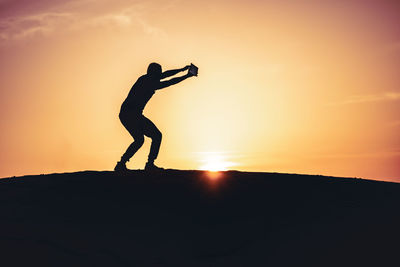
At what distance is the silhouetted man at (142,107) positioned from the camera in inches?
432

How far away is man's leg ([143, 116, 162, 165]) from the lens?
36.3ft

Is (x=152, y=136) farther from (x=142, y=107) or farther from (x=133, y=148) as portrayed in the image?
(x=142, y=107)

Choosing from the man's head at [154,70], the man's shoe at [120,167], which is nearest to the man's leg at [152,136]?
the man's shoe at [120,167]

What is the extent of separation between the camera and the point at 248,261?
6.52 meters

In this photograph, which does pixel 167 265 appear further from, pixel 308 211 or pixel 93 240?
pixel 308 211

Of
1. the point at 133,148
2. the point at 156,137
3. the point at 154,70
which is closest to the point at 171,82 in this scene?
the point at 154,70

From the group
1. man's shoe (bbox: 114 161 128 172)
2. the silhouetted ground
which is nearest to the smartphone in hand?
the silhouetted ground

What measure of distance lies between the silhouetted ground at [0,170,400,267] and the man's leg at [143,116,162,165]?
0.80 metres

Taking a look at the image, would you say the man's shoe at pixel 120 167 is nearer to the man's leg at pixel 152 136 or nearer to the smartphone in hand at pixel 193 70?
the man's leg at pixel 152 136

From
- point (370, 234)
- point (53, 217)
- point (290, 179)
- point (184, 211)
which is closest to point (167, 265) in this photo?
point (184, 211)

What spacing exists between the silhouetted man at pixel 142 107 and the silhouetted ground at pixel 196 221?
950 mm

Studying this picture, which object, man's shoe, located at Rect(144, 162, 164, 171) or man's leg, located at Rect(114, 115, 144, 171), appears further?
man's shoe, located at Rect(144, 162, 164, 171)

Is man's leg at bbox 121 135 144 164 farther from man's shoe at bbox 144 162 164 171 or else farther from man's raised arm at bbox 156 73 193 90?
man's raised arm at bbox 156 73 193 90

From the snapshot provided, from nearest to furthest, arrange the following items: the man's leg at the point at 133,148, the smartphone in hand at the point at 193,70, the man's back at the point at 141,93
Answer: the smartphone in hand at the point at 193,70, the man's back at the point at 141,93, the man's leg at the point at 133,148
